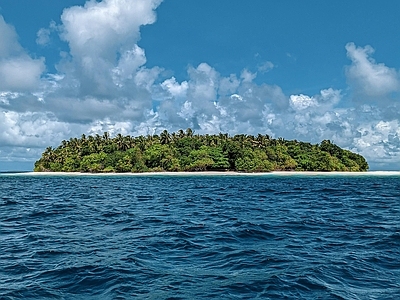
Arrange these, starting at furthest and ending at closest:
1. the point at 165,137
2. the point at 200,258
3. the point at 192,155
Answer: the point at 165,137 → the point at 192,155 → the point at 200,258

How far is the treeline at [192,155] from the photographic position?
487 ft

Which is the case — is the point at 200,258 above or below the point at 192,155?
below

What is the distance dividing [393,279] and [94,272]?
Result: 837 cm

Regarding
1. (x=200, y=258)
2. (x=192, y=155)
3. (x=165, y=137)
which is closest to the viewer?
(x=200, y=258)

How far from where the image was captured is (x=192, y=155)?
151m

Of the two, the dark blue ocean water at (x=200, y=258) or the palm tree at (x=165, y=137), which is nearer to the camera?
the dark blue ocean water at (x=200, y=258)

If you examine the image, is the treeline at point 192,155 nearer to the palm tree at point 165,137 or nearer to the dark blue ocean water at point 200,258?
the palm tree at point 165,137

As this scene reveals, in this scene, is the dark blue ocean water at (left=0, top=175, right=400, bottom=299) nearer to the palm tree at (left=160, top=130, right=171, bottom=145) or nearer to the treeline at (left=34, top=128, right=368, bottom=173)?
the treeline at (left=34, top=128, right=368, bottom=173)

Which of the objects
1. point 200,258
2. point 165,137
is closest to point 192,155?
point 165,137

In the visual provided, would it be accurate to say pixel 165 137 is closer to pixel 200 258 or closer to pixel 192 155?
pixel 192 155

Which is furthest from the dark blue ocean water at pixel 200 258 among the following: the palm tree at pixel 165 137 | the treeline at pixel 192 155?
the palm tree at pixel 165 137

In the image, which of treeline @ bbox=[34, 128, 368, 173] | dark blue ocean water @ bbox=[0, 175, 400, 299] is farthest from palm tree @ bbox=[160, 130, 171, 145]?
dark blue ocean water @ bbox=[0, 175, 400, 299]

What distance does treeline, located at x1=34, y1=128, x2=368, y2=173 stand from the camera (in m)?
148

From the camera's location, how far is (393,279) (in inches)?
424
